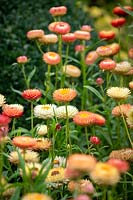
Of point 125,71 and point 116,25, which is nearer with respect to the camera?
point 125,71

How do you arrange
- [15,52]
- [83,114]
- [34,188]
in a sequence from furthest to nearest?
[15,52] < [83,114] < [34,188]

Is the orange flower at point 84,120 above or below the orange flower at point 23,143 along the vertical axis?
above

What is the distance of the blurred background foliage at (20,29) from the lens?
3617mm

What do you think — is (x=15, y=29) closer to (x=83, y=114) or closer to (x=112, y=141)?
(x=112, y=141)

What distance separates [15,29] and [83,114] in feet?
6.18

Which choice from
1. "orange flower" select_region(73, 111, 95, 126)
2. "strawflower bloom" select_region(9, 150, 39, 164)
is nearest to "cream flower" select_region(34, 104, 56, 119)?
"orange flower" select_region(73, 111, 95, 126)

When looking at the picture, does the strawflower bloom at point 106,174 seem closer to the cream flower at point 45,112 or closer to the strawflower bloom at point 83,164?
the strawflower bloom at point 83,164

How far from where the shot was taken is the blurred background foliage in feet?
11.9

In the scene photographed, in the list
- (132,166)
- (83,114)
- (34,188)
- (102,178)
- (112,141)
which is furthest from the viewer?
(112,141)

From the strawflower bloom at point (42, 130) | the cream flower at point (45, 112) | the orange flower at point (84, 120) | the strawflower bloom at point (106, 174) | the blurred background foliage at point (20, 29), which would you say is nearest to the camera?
the strawflower bloom at point (106, 174)

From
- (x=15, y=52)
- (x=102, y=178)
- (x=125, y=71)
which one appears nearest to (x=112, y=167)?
(x=102, y=178)

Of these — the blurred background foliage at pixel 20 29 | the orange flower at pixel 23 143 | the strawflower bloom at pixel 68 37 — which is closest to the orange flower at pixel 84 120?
the orange flower at pixel 23 143

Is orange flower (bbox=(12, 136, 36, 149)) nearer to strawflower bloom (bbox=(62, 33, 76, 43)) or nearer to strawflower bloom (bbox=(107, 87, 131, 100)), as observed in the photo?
strawflower bloom (bbox=(107, 87, 131, 100))

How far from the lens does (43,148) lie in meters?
2.14
